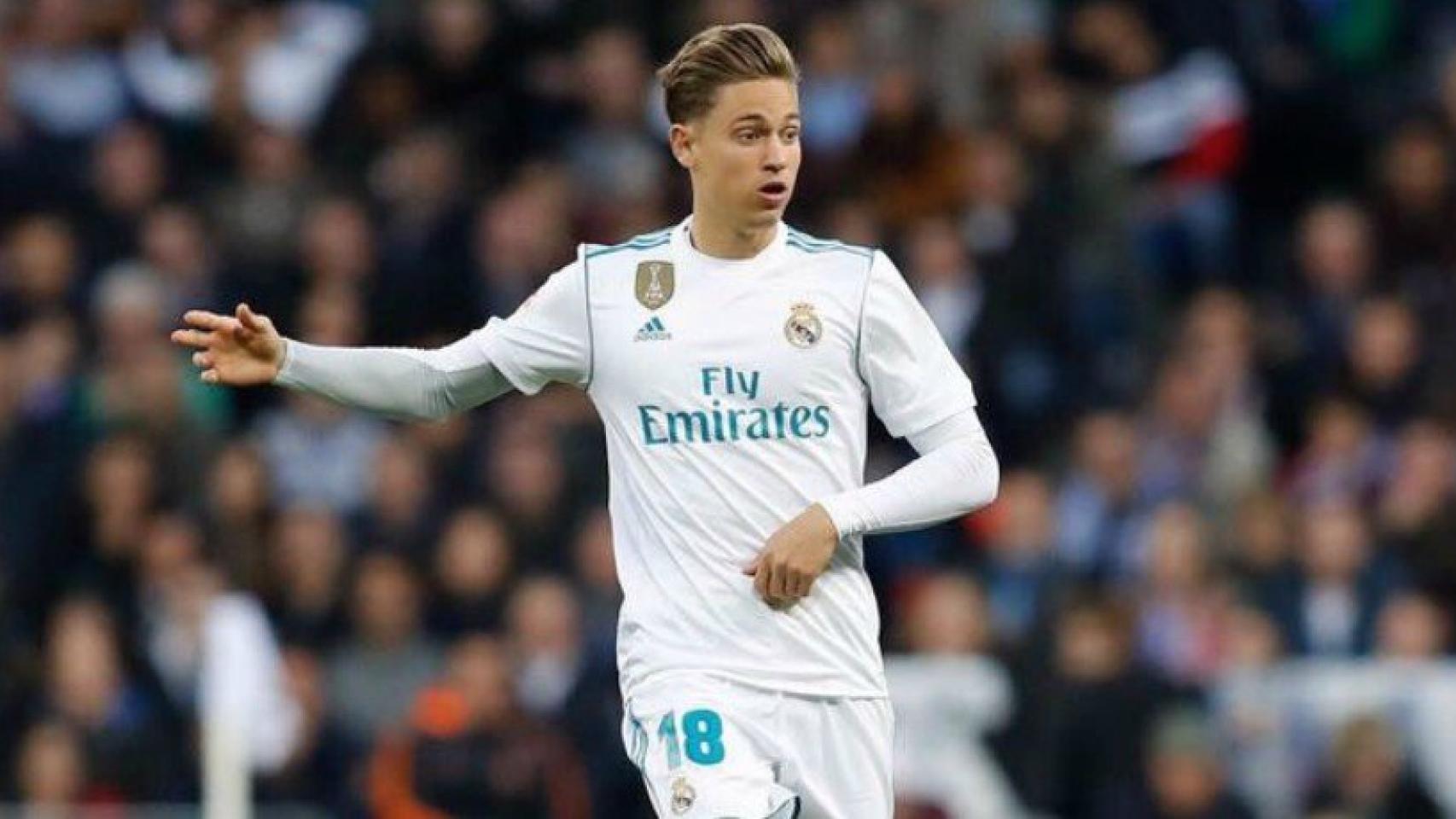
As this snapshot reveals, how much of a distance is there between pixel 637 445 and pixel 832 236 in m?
7.85


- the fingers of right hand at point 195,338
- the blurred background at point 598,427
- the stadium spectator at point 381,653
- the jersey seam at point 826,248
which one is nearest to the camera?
the fingers of right hand at point 195,338

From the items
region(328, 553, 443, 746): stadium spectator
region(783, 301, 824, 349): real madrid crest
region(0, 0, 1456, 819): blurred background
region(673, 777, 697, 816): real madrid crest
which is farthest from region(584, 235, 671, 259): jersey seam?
region(328, 553, 443, 746): stadium spectator

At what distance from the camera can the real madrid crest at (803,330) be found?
7719 millimetres

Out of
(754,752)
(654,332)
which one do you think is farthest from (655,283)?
(754,752)

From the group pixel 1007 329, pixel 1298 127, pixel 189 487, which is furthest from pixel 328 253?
pixel 1298 127

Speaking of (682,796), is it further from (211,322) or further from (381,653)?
(381,653)

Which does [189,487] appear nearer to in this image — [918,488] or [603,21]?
[603,21]

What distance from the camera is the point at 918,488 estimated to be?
25.2 ft

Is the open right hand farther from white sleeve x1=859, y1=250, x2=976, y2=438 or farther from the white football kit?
white sleeve x1=859, y1=250, x2=976, y2=438

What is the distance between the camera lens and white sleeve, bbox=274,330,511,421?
7.85m

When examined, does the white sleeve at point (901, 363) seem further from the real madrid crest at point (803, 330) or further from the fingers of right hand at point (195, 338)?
the fingers of right hand at point (195, 338)

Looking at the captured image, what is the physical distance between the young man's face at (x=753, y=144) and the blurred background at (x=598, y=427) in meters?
4.33

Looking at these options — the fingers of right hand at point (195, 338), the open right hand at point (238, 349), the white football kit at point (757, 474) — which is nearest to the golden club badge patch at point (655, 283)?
the white football kit at point (757, 474)

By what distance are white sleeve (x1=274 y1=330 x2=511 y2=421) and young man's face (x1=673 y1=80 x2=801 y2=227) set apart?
2.21ft
